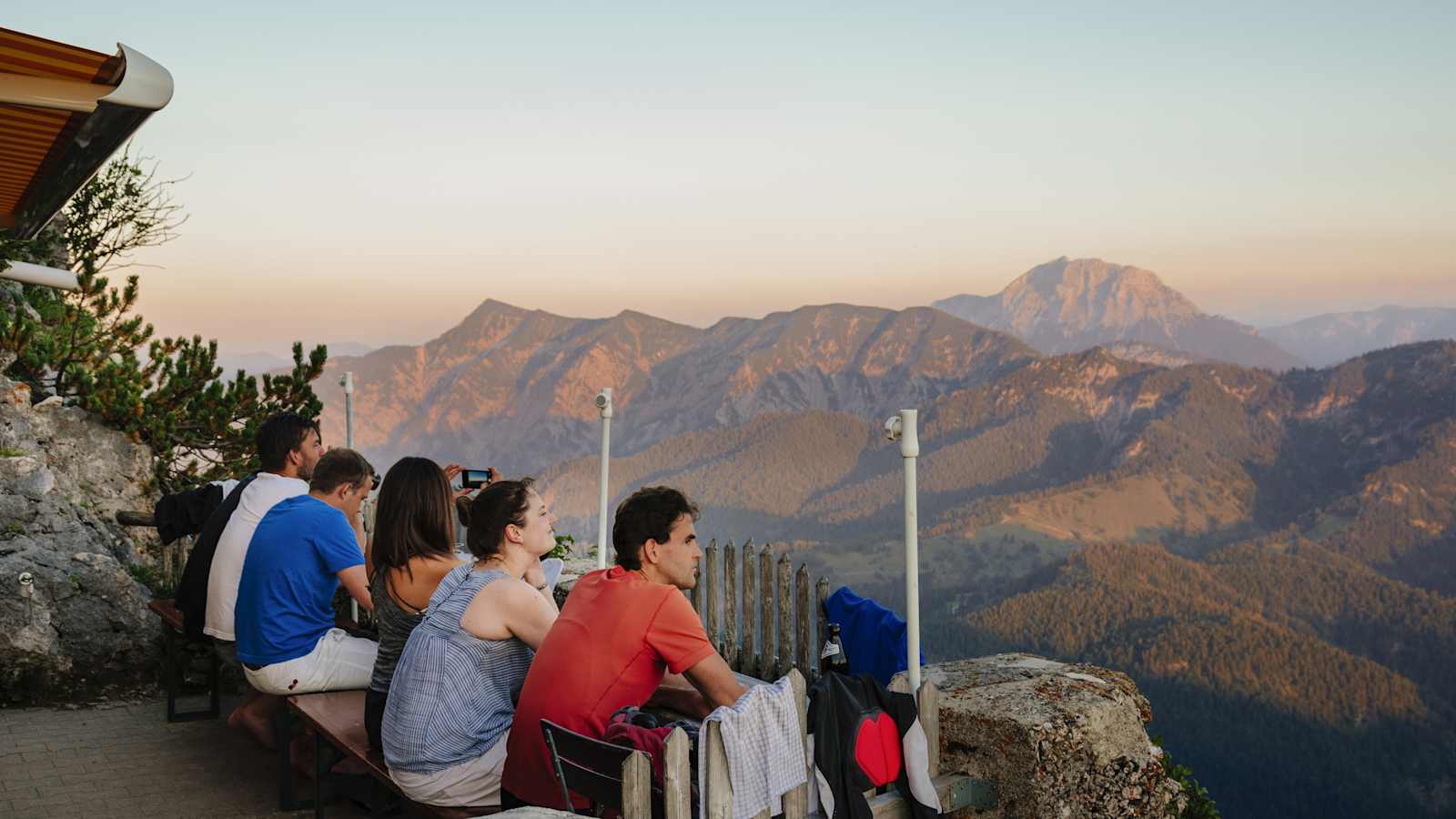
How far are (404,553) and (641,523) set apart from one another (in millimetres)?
1137

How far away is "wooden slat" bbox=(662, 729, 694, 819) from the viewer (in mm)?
2902

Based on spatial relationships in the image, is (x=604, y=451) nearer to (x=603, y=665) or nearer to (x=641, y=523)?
(x=641, y=523)

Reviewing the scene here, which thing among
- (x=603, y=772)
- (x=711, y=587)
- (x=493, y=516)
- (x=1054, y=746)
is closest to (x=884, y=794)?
(x=1054, y=746)

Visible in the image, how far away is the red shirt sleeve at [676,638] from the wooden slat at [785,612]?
2.88 m

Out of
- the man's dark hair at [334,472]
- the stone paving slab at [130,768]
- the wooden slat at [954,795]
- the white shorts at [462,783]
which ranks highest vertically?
the man's dark hair at [334,472]

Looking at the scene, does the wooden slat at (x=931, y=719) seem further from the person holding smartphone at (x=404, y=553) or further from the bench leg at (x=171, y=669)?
the bench leg at (x=171, y=669)

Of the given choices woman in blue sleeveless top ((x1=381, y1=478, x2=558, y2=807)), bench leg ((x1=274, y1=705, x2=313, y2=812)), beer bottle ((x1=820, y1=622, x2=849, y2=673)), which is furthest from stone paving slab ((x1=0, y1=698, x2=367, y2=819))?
beer bottle ((x1=820, y1=622, x2=849, y2=673))

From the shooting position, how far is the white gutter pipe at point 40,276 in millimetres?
3604

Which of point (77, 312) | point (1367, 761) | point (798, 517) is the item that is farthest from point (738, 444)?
point (77, 312)

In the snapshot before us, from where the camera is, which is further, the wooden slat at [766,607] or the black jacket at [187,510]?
the wooden slat at [766,607]

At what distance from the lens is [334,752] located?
4809mm

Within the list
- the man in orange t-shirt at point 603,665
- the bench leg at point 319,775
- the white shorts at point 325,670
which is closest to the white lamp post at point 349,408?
the white shorts at point 325,670

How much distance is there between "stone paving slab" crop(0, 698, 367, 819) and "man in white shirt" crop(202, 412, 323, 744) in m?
0.61

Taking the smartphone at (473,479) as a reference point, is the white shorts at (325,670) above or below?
below
